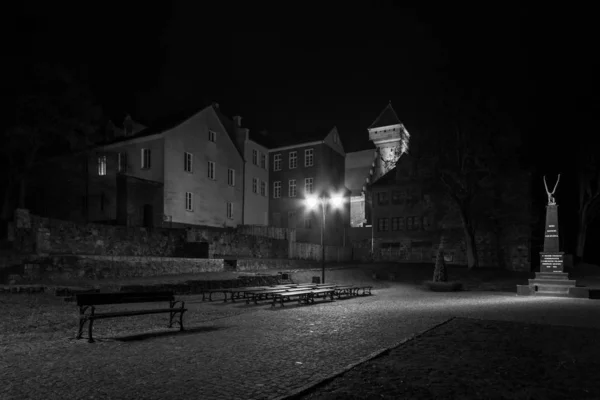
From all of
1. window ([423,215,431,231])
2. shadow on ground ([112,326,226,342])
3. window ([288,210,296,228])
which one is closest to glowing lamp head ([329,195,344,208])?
window ([288,210,296,228])

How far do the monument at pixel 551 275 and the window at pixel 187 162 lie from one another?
2554cm

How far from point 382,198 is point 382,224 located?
2.57 metres

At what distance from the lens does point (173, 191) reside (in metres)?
35.9

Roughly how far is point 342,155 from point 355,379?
1890 inches

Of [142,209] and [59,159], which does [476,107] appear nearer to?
[142,209]

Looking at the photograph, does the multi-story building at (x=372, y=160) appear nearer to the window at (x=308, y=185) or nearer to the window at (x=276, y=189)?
the window at (x=308, y=185)

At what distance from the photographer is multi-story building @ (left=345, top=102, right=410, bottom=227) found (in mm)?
56406

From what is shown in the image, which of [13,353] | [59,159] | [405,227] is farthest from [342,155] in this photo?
[13,353]

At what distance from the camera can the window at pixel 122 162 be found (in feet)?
123

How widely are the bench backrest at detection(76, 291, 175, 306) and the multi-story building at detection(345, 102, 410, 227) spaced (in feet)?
147

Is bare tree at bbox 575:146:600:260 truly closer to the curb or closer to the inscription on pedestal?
the inscription on pedestal

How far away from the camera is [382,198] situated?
1817 inches

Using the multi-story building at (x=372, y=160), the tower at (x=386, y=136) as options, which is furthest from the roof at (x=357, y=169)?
→ the tower at (x=386, y=136)

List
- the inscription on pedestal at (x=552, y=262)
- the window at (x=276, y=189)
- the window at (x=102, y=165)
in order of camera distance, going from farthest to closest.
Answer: the window at (x=276, y=189) → the window at (x=102, y=165) → the inscription on pedestal at (x=552, y=262)
